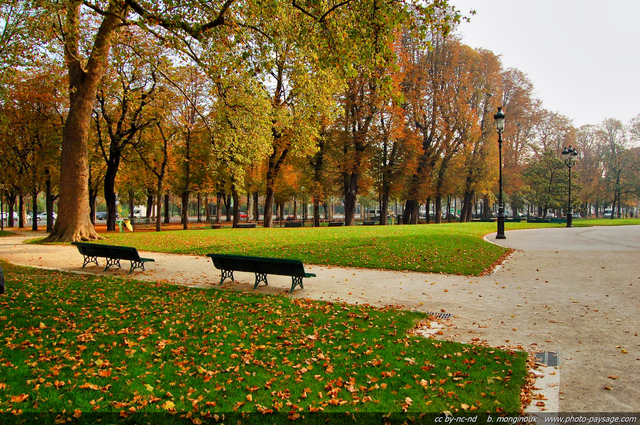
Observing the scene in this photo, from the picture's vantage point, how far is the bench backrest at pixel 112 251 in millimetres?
11000

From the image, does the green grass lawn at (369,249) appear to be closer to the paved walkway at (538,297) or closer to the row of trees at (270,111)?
the paved walkway at (538,297)

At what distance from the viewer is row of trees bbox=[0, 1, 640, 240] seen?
12.3 metres

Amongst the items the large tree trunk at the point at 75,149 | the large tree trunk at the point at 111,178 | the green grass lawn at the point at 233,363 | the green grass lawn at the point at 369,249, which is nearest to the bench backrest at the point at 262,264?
the green grass lawn at the point at 233,363

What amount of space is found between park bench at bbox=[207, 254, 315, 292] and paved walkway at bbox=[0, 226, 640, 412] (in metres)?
0.43

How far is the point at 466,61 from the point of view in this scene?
1543 inches

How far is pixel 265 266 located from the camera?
911cm

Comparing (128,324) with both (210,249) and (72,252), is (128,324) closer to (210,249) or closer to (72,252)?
(210,249)

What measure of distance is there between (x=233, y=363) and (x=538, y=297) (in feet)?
21.4

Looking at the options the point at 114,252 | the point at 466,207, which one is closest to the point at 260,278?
the point at 114,252

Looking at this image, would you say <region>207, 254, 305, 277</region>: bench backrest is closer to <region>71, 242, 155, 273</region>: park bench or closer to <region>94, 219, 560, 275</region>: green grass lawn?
<region>71, 242, 155, 273</region>: park bench

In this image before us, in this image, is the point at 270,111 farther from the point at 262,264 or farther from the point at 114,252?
the point at 262,264

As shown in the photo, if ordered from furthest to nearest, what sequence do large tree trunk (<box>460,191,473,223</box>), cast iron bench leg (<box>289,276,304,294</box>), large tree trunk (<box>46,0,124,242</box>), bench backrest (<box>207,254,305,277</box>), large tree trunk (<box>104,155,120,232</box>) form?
large tree trunk (<box>460,191,473,223</box>)
large tree trunk (<box>104,155,120,232</box>)
large tree trunk (<box>46,0,124,242</box>)
cast iron bench leg (<box>289,276,304,294</box>)
bench backrest (<box>207,254,305,277</box>)

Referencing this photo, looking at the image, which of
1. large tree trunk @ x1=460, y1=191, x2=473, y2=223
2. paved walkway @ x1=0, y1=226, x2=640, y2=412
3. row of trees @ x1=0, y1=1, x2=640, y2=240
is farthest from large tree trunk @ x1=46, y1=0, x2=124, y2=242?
large tree trunk @ x1=460, y1=191, x2=473, y2=223

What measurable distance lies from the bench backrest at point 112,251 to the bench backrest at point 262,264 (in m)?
2.94
